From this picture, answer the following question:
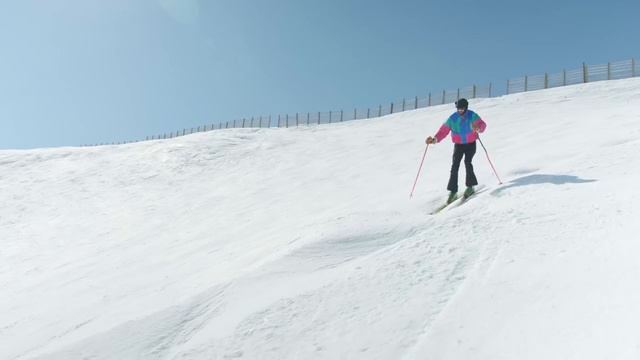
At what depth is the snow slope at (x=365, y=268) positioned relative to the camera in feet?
9.06

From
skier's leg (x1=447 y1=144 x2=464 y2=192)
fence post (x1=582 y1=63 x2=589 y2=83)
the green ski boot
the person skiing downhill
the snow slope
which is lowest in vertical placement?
the snow slope

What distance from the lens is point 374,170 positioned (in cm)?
1161

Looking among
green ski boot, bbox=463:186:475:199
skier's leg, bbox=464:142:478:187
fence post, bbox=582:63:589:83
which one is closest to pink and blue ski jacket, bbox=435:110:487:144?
skier's leg, bbox=464:142:478:187

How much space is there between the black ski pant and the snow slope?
1.06 feet

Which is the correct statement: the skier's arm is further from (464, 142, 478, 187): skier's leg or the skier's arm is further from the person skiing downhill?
(464, 142, 478, 187): skier's leg

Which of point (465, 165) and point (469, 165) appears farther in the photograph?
point (465, 165)

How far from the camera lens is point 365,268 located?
3.88m

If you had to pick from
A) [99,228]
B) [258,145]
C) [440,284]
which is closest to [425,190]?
[440,284]

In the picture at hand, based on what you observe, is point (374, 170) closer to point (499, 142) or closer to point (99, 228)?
point (499, 142)

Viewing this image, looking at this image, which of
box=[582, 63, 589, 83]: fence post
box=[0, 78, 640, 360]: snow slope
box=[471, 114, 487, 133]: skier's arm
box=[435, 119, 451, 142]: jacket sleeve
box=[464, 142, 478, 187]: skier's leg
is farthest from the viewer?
box=[582, 63, 589, 83]: fence post

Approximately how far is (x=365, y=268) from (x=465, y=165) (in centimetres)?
375

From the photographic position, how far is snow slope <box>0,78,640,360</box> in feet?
9.06

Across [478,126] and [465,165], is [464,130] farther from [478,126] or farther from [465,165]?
[465,165]

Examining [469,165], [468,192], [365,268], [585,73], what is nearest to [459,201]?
[468,192]
